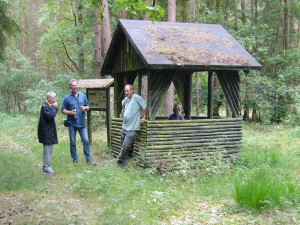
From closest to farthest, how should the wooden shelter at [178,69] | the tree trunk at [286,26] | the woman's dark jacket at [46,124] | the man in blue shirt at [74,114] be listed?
the woman's dark jacket at [46,124]
the wooden shelter at [178,69]
the man in blue shirt at [74,114]
the tree trunk at [286,26]

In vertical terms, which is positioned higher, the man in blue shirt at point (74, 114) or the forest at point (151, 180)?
the man in blue shirt at point (74, 114)

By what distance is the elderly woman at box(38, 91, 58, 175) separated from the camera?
9.27m

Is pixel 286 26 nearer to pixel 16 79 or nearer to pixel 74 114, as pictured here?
pixel 74 114

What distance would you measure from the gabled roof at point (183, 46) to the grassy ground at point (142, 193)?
247cm

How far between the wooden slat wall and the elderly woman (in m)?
2.16

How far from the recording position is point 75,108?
10.2 metres

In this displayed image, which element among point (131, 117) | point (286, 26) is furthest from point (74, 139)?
point (286, 26)

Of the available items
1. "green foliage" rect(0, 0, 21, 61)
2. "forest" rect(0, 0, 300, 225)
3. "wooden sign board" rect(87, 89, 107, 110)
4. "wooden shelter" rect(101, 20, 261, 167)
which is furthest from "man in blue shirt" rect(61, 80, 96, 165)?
"green foliage" rect(0, 0, 21, 61)

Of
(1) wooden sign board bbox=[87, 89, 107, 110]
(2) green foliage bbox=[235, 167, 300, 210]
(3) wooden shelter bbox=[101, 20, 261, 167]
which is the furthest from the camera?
(1) wooden sign board bbox=[87, 89, 107, 110]

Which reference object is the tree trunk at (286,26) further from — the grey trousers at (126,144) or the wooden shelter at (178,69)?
the grey trousers at (126,144)

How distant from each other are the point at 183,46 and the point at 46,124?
13.1 feet

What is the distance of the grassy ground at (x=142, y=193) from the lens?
242 inches

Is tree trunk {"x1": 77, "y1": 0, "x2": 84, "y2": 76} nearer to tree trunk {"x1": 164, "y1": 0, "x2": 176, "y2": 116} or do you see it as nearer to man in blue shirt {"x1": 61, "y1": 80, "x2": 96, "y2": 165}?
tree trunk {"x1": 164, "y1": 0, "x2": 176, "y2": 116}

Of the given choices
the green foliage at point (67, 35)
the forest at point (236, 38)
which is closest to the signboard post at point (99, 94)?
the forest at point (236, 38)
